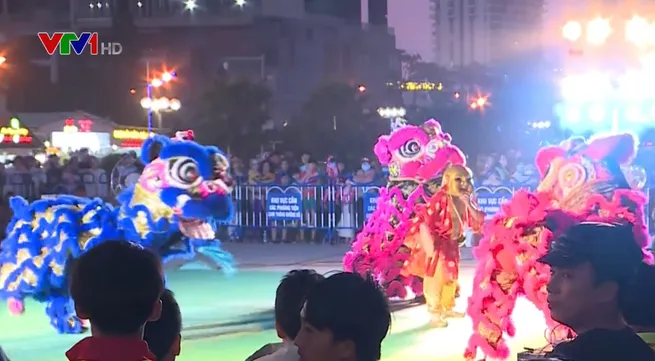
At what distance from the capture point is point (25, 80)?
1438 inches

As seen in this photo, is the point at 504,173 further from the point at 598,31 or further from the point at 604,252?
the point at 604,252

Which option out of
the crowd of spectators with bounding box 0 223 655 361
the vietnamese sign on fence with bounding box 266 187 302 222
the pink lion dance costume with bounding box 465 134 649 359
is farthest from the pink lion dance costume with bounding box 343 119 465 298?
the vietnamese sign on fence with bounding box 266 187 302 222

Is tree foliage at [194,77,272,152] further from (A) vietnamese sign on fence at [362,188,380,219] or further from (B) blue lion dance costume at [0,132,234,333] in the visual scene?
(B) blue lion dance costume at [0,132,234,333]

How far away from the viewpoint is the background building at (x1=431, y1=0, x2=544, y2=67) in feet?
301

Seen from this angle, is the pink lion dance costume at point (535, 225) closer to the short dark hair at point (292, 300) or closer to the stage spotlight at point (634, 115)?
the short dark hair at point (292, 300)

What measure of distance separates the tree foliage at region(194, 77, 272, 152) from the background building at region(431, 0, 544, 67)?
200 feet

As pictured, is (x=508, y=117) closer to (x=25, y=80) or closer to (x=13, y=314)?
(x=25, y=80)

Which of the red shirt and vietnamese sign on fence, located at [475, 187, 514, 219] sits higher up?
the red shirt

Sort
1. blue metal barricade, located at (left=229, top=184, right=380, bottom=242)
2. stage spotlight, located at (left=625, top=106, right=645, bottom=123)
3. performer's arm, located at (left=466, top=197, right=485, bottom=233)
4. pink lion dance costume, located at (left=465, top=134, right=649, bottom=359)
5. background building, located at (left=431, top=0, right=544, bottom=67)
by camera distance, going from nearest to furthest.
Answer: pink lion dance costume, located at (left=465, top=134, right=649, bottom=359) < performer's arm, located at (left=466, top=197, right=485, bottom=233) < blue metal barricade, located at (left=229, top=184, right=380, bottom=242) < stage spotlight, located at (left=625, top=106, right=645, bottom=123) < background building, located at (left=431, top=0, right=544, bottom=67)

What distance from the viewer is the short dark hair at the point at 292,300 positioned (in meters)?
3.27

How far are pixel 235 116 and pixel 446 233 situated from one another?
22.0 m

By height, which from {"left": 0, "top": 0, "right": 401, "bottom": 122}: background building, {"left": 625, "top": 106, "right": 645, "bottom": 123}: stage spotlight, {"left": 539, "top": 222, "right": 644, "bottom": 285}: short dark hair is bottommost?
{"left": 539, "top": 222, "right": 644, "bottom": 285}: short dark hair

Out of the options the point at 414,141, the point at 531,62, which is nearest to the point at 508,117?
the point at 531,62

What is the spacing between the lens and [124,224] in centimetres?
773
